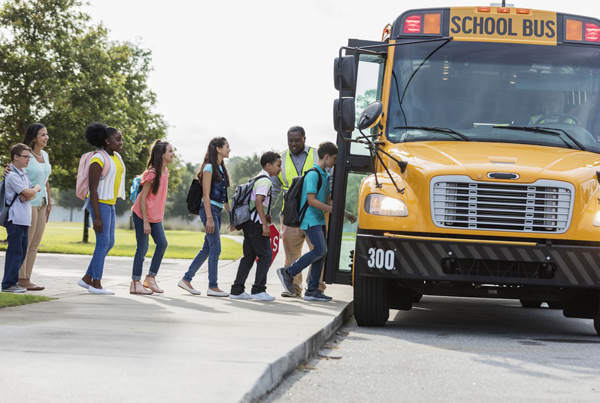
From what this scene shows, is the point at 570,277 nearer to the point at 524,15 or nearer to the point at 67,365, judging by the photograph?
the point at 524,15

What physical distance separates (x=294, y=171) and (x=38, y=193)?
304 cm

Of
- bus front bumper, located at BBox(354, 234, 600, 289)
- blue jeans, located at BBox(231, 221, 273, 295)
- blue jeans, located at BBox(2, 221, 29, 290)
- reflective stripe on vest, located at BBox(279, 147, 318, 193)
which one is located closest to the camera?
bus front bumper, located at BBox(354, 234, 600, 289)

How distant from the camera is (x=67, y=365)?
13.8 feet

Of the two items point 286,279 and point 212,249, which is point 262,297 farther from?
point 212,249

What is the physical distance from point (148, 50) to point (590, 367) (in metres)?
39.8

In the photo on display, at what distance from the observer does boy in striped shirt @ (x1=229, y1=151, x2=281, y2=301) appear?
8234 mm

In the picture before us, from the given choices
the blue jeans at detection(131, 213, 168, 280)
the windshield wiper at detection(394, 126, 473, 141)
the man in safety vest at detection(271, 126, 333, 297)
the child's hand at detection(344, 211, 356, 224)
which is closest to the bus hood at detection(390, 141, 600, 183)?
the windshield wiper at detection(394, 126, 473, 141)

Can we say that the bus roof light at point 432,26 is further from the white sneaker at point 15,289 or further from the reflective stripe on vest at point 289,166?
the white sneaker at point 15,289

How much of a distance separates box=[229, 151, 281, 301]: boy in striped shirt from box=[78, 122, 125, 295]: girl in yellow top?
4.95 feet

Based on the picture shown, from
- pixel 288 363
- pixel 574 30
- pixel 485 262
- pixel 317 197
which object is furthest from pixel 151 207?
pixel 574 30

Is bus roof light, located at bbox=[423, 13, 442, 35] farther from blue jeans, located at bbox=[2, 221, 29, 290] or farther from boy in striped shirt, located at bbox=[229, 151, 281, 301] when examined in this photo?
blue jeans, located at bbox=[2, 221, 29, 290]

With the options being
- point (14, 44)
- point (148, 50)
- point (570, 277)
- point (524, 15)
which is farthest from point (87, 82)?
point (570, 277)

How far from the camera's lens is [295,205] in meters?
8.36

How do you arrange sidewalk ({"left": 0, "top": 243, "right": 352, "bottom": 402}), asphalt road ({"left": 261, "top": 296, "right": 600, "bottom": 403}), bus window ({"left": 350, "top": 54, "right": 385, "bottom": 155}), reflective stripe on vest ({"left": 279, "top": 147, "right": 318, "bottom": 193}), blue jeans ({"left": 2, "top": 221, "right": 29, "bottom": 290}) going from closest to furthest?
sidewalk ({"left": 0, "top": 243, "right": 352, "bottom": 402})
asphalt road ({"left": 261, "top": 296, "right": 600, "bottom": 403})
bus window ({"left": 350, "top": 54, "right": 385, "bottom": 155})
blue jeans ({"left": 2, "top": 221, "right": 29, "bottom": 290})
reflective stripe on vest ({"left": 279, "top": 147, "right": 318, "bottom": 193})
